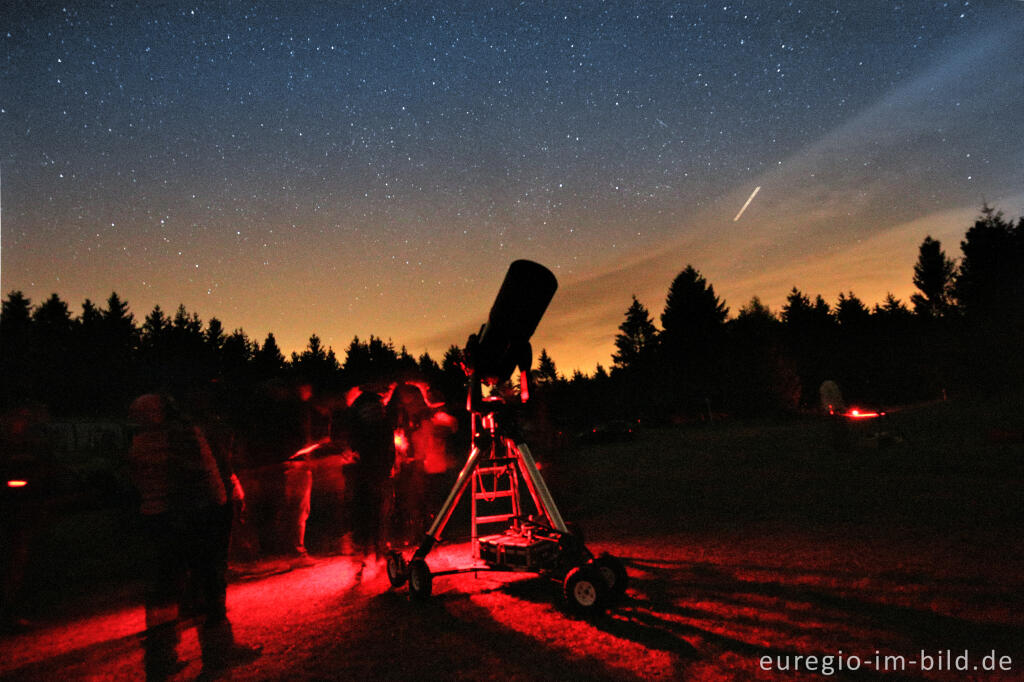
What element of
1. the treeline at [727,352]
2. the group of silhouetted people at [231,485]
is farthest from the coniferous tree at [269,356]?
the group of silhouetted people at [231,485]

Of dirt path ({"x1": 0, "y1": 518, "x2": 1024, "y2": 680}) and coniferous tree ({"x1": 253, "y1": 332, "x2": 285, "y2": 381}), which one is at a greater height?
coniferous tree ({"x1": 253, "y1": 332, "x2": 285, "y2": 381})

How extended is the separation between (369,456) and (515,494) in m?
2.40

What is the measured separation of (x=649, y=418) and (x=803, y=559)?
164 feet

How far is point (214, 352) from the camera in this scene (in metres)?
92.9

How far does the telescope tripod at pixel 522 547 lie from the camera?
4430 mm

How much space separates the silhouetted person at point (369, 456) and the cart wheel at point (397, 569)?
1.65 m

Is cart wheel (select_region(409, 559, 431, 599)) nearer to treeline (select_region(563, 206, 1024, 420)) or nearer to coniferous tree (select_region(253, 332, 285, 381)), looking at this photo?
treeline (select_region(563, 206, 1024, 420))

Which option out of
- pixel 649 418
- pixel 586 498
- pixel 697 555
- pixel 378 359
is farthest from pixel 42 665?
pixel 378 359

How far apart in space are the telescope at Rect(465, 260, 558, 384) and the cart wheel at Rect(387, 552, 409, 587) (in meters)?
2.06

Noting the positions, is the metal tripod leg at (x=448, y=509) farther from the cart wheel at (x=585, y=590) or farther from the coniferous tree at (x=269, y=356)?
the coniferous tree at (x=269, y=356)

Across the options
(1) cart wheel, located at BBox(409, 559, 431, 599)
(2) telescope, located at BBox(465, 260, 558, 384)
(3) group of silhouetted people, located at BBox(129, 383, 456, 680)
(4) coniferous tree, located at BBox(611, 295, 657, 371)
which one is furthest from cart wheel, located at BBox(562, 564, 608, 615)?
(4) coniferous tree, located at BBox(611, 295, 657, 371)

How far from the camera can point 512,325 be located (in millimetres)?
4887

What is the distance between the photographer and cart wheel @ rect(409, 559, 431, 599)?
525 cm

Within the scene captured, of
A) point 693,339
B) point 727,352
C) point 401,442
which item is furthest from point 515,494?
point 693,339
